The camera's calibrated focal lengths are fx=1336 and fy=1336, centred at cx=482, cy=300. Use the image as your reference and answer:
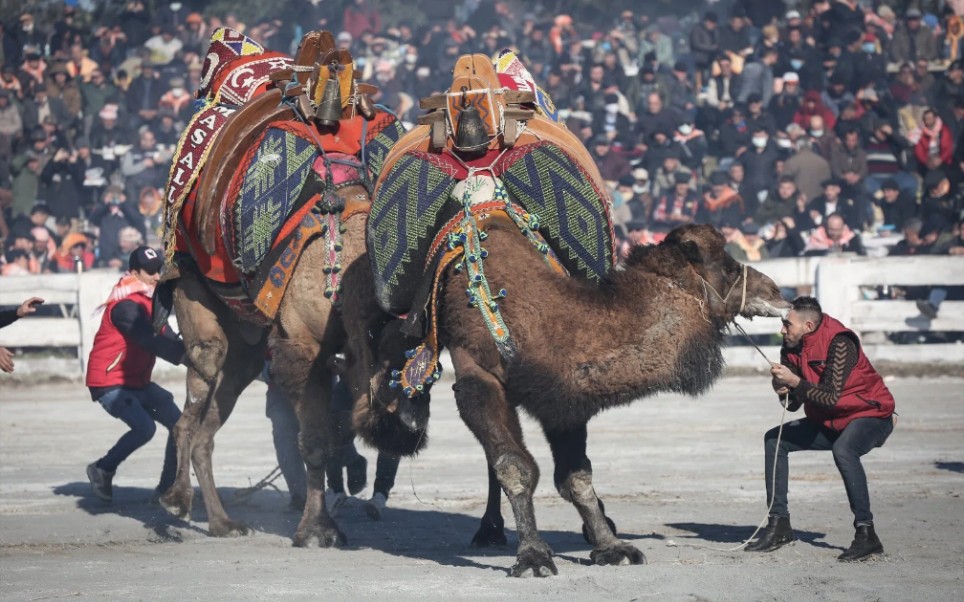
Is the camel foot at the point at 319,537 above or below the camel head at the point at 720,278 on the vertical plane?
below

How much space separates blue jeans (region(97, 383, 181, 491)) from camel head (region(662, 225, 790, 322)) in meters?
4.74

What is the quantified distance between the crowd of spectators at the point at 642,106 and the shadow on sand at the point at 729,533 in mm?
8532

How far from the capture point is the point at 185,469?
29.7ft

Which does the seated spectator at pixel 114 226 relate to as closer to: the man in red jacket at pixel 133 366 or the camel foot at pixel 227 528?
the man in red jacket at pixel 133 366

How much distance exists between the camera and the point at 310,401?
8.30 meters

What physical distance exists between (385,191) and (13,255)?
1280 cm

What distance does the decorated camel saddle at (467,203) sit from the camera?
706 centimetres

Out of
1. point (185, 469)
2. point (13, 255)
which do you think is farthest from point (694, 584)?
point (13, 255)

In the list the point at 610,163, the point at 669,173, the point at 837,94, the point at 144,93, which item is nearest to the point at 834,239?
the point at 669,173

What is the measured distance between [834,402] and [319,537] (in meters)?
3.13

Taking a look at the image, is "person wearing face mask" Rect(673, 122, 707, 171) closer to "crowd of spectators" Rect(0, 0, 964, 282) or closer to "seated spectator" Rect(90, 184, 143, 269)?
"crowd of spectators" Rect(0, 0, 964, 282)

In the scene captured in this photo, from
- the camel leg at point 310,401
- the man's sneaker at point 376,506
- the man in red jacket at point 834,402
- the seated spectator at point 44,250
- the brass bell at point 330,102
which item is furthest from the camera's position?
the seated spectator at point 44,250

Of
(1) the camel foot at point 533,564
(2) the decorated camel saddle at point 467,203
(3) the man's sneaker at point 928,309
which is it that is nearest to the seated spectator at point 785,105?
(3) the man's sneaker at point 928,309

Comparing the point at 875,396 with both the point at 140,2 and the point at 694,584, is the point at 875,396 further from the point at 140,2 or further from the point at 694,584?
the point at 140,2
